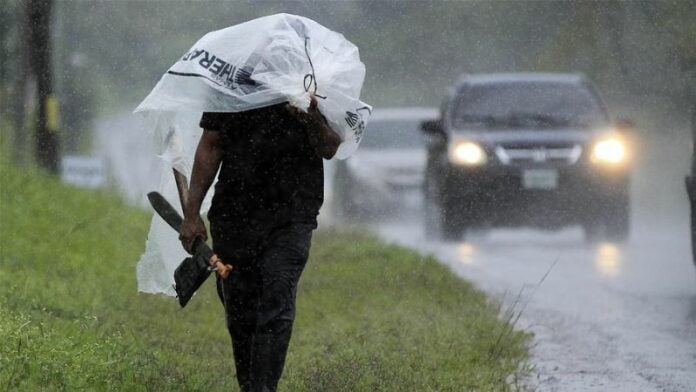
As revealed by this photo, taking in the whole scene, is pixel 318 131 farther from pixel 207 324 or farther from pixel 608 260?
pixel 608 260

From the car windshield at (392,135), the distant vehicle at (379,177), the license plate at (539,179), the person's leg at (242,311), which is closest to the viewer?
the person's leg at (242,311)

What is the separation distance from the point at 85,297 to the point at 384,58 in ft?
122

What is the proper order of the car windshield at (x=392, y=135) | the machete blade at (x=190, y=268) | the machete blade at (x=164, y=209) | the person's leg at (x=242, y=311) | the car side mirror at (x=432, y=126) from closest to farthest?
the machete blade at (x=190, y=268) < the person's leg at (x=242, y=311) < the machete blade at (x=164, y=209) < the car side mirror at (x=432, y=126) < the car windshield at (x=392, y=135)

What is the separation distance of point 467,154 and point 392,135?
7.64m

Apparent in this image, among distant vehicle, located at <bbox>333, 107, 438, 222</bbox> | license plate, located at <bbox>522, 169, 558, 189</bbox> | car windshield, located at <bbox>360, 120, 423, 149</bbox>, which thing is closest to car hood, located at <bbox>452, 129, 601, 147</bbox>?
license plate, located at <bbox>522, 169, 558, 189</bbox>

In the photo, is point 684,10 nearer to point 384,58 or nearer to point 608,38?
point 608,38

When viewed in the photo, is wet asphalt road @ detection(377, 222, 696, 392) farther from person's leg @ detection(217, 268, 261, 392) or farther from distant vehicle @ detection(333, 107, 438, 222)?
distant vehicle @ detection(333, 107, 438, 222)

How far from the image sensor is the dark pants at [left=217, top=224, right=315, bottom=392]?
6664 mm

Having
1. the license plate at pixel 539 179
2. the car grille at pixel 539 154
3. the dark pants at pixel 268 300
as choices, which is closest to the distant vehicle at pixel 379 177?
the car grille at pixel 539 154

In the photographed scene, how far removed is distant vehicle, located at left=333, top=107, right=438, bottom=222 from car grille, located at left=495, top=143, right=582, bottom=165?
17.1 feet

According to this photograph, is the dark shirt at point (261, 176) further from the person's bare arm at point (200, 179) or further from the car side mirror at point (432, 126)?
the car side mirror at point (432, 126)

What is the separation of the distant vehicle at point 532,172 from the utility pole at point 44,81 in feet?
24.2

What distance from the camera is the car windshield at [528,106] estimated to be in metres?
17.8

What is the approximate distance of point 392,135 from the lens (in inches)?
977
